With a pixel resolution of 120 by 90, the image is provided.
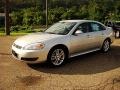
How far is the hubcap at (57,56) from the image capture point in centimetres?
742

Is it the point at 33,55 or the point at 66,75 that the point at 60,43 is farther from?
the point at 66,75

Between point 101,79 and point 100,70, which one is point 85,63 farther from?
point 101,79

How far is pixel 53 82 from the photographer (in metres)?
6.11

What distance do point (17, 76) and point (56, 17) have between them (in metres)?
74.1

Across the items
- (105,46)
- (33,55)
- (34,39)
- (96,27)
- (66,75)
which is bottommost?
(66,75)

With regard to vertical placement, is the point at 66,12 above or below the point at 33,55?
below

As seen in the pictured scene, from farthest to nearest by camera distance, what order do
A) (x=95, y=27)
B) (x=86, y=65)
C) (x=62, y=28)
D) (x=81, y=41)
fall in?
(x=95, y=27) → (x=62, y=28) → (x=81, y=41) → (x=86, y=65)

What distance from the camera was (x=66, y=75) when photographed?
21.9 ft

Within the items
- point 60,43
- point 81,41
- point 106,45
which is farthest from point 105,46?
point 60,43

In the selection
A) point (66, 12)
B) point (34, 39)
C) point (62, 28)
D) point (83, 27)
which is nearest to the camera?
point (34, 39)

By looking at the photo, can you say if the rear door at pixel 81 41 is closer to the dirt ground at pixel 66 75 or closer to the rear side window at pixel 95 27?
the rear side window at pixel 95 27

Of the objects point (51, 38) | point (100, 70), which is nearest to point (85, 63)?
point (100, 70)

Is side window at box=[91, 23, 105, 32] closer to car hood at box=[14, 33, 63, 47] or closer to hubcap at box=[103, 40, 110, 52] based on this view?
hubcap at box=[103, 40, 110, 52]

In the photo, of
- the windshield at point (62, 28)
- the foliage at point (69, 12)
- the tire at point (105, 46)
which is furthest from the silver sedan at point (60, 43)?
the foliage at point (69, 12)
